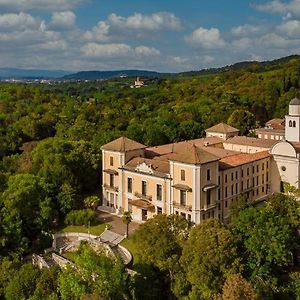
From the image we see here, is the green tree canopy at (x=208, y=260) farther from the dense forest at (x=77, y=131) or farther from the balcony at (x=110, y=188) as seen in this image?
the balcony at (x=110, y=188)

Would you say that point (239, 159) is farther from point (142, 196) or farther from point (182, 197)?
point (142, 196)

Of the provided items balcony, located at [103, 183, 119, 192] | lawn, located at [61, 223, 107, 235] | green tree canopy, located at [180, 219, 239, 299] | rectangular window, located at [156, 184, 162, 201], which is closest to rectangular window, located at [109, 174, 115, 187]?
balcony, located at [103, 183, 119, 192]

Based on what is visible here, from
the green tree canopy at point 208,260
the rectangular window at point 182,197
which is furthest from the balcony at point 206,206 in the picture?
the green tree canopy at point 208,260

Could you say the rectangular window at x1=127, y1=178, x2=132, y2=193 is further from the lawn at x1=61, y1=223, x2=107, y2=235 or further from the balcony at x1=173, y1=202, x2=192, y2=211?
the balcony at x1=173, y1=202, x2=192, y2=211

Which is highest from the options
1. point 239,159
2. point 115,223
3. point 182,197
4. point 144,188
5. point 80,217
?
point 239,159

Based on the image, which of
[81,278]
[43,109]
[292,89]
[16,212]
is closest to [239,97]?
[292,89]

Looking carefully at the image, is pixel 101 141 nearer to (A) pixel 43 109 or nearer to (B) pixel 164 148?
(B) pixel 164 148

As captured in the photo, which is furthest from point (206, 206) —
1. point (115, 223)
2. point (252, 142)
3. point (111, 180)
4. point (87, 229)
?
point (252, 142)
